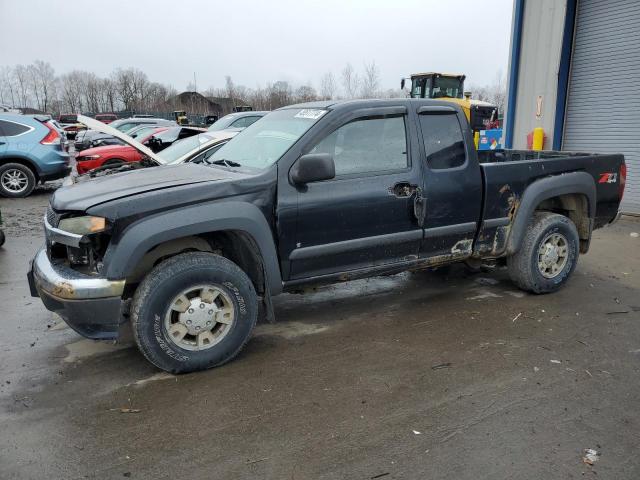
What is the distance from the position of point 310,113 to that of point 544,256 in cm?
276

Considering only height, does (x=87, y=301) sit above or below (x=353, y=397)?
above

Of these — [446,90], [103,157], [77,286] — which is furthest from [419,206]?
[446,90]

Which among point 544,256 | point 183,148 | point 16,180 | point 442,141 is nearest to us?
point 442,141

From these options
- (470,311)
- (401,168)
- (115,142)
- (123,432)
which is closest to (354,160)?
(401,168)

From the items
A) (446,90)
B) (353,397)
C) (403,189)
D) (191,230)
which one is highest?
(446,90)

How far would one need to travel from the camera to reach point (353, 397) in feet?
10.6

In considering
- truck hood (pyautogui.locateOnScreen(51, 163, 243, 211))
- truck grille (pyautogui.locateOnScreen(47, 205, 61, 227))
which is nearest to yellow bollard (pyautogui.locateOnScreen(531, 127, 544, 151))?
truck hood (pyautogui.locateOnScreen(51, 163, 243, 211))

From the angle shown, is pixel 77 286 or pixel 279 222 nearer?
pixel 77 286

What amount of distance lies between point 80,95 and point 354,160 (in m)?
97.8

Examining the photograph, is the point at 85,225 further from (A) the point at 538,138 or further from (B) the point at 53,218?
(A) the point at 538,138

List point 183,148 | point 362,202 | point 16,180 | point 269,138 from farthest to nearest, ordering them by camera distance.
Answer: point 16,180, point 183,148, point 269,138, point 362,202

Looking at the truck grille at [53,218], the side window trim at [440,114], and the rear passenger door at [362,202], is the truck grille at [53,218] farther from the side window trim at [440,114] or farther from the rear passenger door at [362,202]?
the side window trim at [440,114]

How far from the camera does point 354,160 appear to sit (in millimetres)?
4027

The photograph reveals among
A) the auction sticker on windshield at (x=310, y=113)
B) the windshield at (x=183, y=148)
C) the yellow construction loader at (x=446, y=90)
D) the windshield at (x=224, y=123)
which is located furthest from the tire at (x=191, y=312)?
the yellow construction loader at (x=446, y=90)
